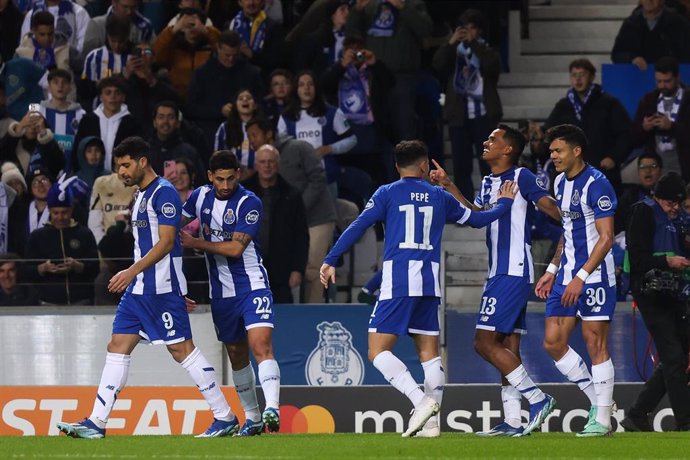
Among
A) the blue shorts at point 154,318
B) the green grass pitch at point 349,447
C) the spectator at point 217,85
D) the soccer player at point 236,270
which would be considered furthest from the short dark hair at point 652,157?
the blue shorts at point 154,318

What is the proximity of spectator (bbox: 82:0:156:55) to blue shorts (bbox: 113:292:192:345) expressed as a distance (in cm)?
745

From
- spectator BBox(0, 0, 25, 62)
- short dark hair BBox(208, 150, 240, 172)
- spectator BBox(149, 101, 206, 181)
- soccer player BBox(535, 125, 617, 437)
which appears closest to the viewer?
soccer player BBox(535, 125, 617, 437)

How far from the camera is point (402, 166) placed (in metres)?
11.8

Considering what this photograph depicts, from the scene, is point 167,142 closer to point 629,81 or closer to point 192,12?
point 192,12

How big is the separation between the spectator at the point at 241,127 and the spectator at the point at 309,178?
31 centimetres

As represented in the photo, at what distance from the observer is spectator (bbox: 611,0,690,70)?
60.2 ft

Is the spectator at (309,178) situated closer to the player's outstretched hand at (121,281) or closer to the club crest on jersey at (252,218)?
the club crest on jersey at (252,218)

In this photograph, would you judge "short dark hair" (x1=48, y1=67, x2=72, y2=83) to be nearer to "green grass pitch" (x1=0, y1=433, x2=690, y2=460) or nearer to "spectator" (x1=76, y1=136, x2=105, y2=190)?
"spectator" (x1=76, y1=136, x2=105, y2=190)

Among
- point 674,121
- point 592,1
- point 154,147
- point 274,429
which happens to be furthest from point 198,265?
point 592,1

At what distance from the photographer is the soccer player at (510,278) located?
12.0 meters

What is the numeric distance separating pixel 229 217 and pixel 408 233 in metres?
1.39

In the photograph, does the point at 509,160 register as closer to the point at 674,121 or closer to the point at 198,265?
the point at 198,265

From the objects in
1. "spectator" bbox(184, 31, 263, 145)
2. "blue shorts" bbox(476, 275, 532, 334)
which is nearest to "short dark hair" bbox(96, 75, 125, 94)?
"spectator" bbox(184, 31, 263, 145)

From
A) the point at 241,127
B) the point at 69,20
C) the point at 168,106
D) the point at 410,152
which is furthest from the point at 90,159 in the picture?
the point at 410,152
